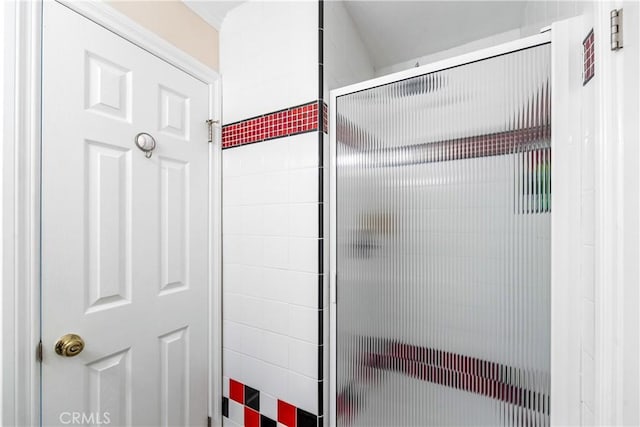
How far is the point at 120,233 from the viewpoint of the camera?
962 millimetres

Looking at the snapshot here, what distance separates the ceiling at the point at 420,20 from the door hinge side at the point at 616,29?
807mm

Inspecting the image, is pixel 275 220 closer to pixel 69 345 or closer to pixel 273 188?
pixel 273 188

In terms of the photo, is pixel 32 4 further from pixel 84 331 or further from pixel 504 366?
pixel 504 366

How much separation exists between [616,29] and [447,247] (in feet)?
2.03

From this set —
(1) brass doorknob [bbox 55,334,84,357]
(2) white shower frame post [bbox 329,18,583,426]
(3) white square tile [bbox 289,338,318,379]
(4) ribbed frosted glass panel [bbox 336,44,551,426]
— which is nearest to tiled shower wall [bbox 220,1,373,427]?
(3) white square tile [bbox 289,338,318,379]

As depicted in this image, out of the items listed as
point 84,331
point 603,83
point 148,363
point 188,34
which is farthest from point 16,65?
point 603,83

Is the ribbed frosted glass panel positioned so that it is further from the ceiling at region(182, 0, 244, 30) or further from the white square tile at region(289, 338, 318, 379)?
the ceiling at region(182, 0, 244, 30)

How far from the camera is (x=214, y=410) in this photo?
1270 mm

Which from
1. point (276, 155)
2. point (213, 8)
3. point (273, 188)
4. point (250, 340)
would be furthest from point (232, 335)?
point (213, 8)

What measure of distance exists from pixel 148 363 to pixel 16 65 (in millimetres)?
996

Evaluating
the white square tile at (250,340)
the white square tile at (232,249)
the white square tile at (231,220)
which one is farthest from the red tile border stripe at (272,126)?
the white square tile at (250,340)

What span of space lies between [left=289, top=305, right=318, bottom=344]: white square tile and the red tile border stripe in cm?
69

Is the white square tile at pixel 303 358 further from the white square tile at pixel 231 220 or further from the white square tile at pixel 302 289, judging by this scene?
the white square tile at pixel 231 220

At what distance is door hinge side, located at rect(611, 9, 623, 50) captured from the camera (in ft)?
1.83
